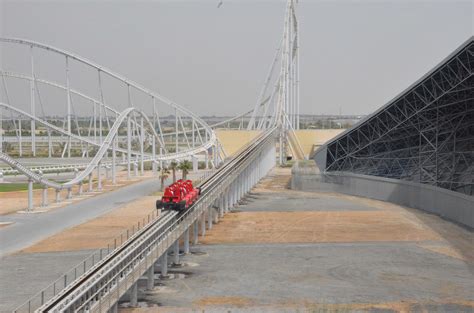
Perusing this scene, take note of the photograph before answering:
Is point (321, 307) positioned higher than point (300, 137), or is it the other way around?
point (300, 137)

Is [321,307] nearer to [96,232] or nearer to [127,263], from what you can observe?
[127,263]

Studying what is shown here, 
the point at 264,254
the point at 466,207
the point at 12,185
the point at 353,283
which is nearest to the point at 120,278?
the point at 353,283

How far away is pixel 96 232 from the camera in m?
49.4

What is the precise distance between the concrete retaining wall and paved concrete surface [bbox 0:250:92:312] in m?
29.1

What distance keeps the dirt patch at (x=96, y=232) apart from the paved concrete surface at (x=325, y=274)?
23.9 ft

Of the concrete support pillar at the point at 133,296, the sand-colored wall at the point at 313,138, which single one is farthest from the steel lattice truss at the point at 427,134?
the sand-colored wall at the point at 313,138

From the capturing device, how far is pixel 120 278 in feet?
86.3

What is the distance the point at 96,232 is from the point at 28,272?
43.2ft

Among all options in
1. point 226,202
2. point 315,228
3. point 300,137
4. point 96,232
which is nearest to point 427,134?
point 315,228

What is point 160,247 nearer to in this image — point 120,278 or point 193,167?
point 120,278

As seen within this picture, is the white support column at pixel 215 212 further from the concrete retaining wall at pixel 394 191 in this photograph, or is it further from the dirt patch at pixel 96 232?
the concrete retaining wall at pixel 394 191

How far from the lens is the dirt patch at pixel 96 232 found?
43.8m

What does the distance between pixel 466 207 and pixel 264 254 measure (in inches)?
737

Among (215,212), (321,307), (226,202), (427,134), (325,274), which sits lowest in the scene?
(321,307)
